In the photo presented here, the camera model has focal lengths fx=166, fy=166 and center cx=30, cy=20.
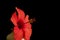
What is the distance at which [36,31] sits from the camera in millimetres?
1094

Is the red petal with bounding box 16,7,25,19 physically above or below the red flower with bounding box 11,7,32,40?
above

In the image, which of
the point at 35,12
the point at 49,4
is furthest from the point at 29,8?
the point at 49,4

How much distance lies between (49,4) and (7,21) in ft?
1.02

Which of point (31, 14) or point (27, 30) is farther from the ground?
point (31, 14)

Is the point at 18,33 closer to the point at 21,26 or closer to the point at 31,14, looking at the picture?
the point at 21,26

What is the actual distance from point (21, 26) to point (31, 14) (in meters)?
0.12

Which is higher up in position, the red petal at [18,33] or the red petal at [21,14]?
the red petal at [21,14]

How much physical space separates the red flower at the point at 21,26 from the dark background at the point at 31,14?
1.5 inches

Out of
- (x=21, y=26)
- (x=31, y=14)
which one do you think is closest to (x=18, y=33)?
(x=21, y=26)

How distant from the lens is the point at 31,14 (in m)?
1.09

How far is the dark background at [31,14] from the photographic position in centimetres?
105

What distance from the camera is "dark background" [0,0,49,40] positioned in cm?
105

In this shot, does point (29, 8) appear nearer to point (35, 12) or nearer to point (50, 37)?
point (35, 12)

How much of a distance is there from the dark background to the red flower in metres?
0.04
